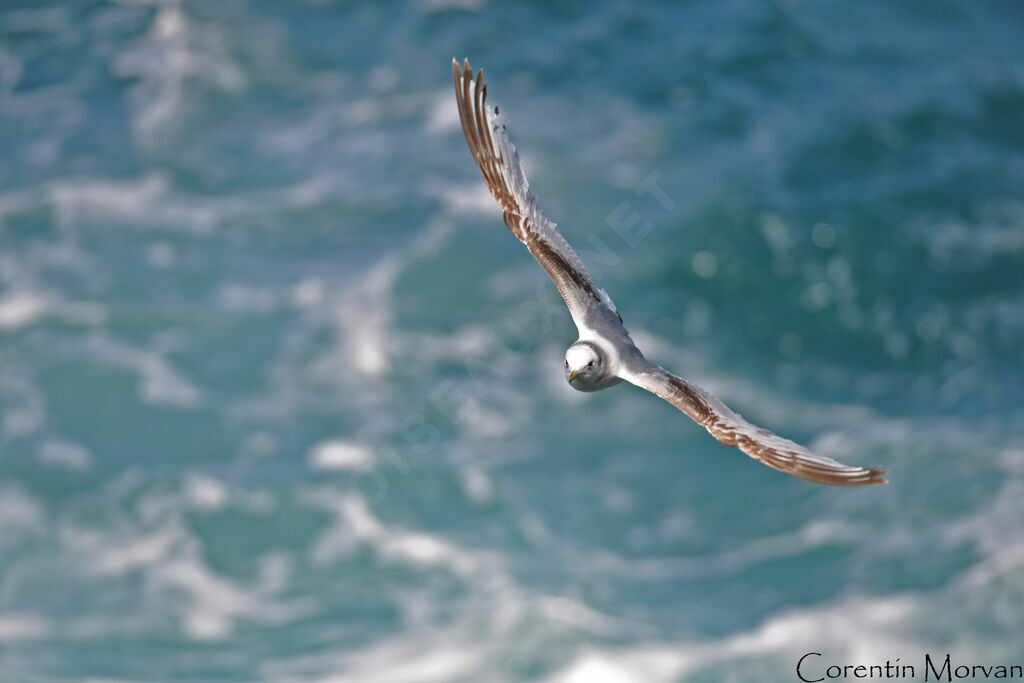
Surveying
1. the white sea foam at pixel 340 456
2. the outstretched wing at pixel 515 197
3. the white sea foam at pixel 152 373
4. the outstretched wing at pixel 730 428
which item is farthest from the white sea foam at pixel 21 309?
the outstretched wing at pixel 730 428

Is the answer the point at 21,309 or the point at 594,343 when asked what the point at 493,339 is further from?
the point at 594,343

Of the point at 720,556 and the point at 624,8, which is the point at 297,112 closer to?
the point at 624,8

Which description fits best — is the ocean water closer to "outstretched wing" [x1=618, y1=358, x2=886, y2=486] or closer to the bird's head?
"outstretched wing" [x1=618, y1=358, x2=886, y2=486]

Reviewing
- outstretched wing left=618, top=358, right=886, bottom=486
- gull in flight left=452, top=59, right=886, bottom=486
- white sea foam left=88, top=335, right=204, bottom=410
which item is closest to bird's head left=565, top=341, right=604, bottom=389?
gull in flight left=452, top=59, right=886, bottom=486

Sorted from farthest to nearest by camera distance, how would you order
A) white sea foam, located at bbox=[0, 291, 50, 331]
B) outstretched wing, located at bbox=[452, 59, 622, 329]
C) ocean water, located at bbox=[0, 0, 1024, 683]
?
white sea foam, located at bbox=[0, 291, 50, 331] < ocean water, located at bbox=[0, 0, 1024, 683] < outstretched wing, located at bbox=[452, 59, 622, 329]

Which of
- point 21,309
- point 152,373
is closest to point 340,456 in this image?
point 152,373

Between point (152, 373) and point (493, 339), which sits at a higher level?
point (493, 339)

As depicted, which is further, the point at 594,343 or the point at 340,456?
the point at 340,456
